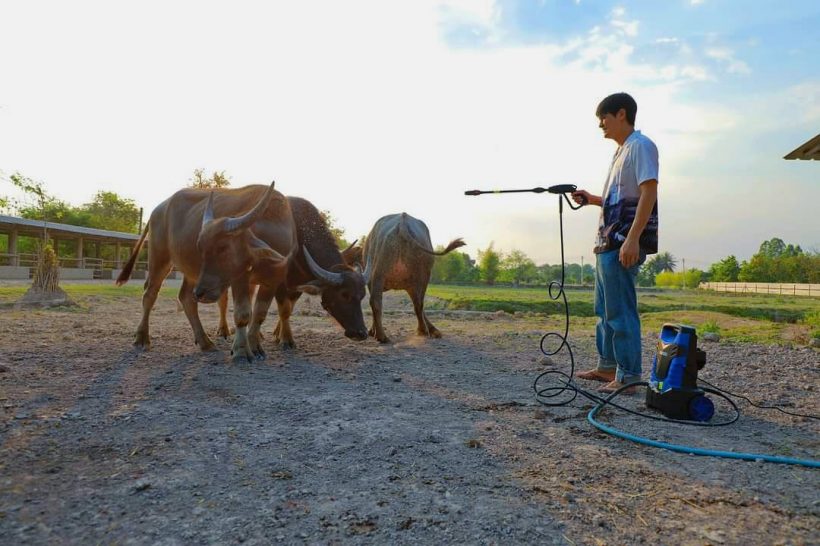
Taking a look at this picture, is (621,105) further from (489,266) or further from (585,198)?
(489,266)

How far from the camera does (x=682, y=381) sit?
11.1ft

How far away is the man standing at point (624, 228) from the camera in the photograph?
152 inches

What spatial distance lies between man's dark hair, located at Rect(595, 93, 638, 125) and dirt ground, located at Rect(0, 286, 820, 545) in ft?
7.87

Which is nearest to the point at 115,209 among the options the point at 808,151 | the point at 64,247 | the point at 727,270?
the point at 64,247

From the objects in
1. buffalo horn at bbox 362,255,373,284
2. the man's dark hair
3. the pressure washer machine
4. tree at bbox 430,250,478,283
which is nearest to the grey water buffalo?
buffalo horn at bbox 362,255,373,284

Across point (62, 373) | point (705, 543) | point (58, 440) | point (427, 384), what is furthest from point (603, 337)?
point (62, 373)

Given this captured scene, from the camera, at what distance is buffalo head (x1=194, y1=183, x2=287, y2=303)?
4992mm

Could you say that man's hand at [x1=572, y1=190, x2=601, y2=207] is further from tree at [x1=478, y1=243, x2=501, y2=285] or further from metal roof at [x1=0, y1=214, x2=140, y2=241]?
tree at [x1=478, y1=243, x2=501, y2=285]

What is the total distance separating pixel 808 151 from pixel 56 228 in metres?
31.1

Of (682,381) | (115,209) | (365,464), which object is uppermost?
(115,209)

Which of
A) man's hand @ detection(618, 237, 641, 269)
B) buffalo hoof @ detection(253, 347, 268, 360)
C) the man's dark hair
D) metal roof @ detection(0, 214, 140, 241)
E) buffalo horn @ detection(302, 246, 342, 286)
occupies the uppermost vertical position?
metal roof @ detection(0, 214, 140, 241)

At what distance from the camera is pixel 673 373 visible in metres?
3.40

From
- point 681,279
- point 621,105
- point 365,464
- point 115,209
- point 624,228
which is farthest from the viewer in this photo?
point 681,279

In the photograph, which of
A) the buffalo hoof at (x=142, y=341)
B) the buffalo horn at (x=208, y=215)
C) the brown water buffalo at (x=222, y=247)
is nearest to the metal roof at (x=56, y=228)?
the brown water buffalo at (x=222, y=247)
